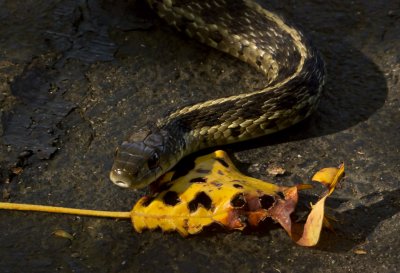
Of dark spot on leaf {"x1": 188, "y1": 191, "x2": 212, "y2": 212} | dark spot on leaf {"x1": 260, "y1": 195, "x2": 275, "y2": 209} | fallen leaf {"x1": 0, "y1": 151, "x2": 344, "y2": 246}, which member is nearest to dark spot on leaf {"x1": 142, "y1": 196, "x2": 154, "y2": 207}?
fallen leaf {"x1": 0, "y1": 151, "x2": 344, "y2": 246}

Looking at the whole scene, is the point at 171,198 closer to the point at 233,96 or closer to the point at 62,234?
the point at 62,234

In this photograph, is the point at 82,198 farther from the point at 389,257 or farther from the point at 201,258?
the point at 389,257

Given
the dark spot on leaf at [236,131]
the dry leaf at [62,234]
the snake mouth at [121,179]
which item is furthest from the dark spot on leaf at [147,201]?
the dark spot on leaf at [236,131]

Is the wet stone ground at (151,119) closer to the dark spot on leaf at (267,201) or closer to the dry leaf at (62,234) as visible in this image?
the dry leaf at (62,234)

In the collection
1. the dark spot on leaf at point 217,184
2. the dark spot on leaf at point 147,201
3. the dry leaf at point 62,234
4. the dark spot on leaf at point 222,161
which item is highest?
the dark spot on leaf at point 217,184

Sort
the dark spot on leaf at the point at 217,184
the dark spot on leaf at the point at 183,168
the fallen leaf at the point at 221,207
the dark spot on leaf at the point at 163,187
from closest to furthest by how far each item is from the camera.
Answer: the fallen leaf at the point at 221,207 → the dark spot on leaf at the point at 217,184 → the dark spot on leaf at the point at 163,187 → the dark spot on leaf at the point at 183,168

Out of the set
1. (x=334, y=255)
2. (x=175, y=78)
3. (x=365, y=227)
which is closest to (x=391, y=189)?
(x=365, y=227)
